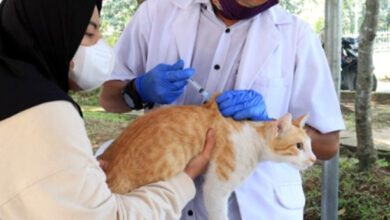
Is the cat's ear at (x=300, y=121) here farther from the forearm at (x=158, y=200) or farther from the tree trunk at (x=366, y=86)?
the tree trunk at (x=366, y=86)

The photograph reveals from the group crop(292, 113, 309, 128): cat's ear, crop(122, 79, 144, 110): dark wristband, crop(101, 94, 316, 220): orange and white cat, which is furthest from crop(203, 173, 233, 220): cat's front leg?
crop(122, 79, 144, 110): dark wristband

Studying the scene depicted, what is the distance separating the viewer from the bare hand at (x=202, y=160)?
1226mm

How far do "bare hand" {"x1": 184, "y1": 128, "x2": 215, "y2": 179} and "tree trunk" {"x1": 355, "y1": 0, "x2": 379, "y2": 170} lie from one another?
2057mm

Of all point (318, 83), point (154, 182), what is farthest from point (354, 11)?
point (154, 182)

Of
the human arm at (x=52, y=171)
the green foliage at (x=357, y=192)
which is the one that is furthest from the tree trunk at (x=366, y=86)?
the human arm at (x=52, y=171)

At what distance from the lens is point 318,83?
4.70ft

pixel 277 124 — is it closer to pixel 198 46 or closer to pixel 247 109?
pixel 247 109

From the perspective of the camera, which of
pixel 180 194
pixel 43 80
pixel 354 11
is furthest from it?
pixel 354 11

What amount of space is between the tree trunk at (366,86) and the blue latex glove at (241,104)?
1.95 meters

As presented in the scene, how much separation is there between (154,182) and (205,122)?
24cm

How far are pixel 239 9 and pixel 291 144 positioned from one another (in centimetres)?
44

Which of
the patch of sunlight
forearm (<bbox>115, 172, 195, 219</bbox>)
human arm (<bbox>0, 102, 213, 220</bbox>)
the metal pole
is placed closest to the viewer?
human arm (<bbox>0, 102, 213, 220</bbox>)

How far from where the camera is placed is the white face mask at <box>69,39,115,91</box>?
1.12m

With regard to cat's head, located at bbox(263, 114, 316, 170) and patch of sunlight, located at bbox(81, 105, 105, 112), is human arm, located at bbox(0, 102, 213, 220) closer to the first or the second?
cat's head, located at bbox(263, 114, 316, 170)
